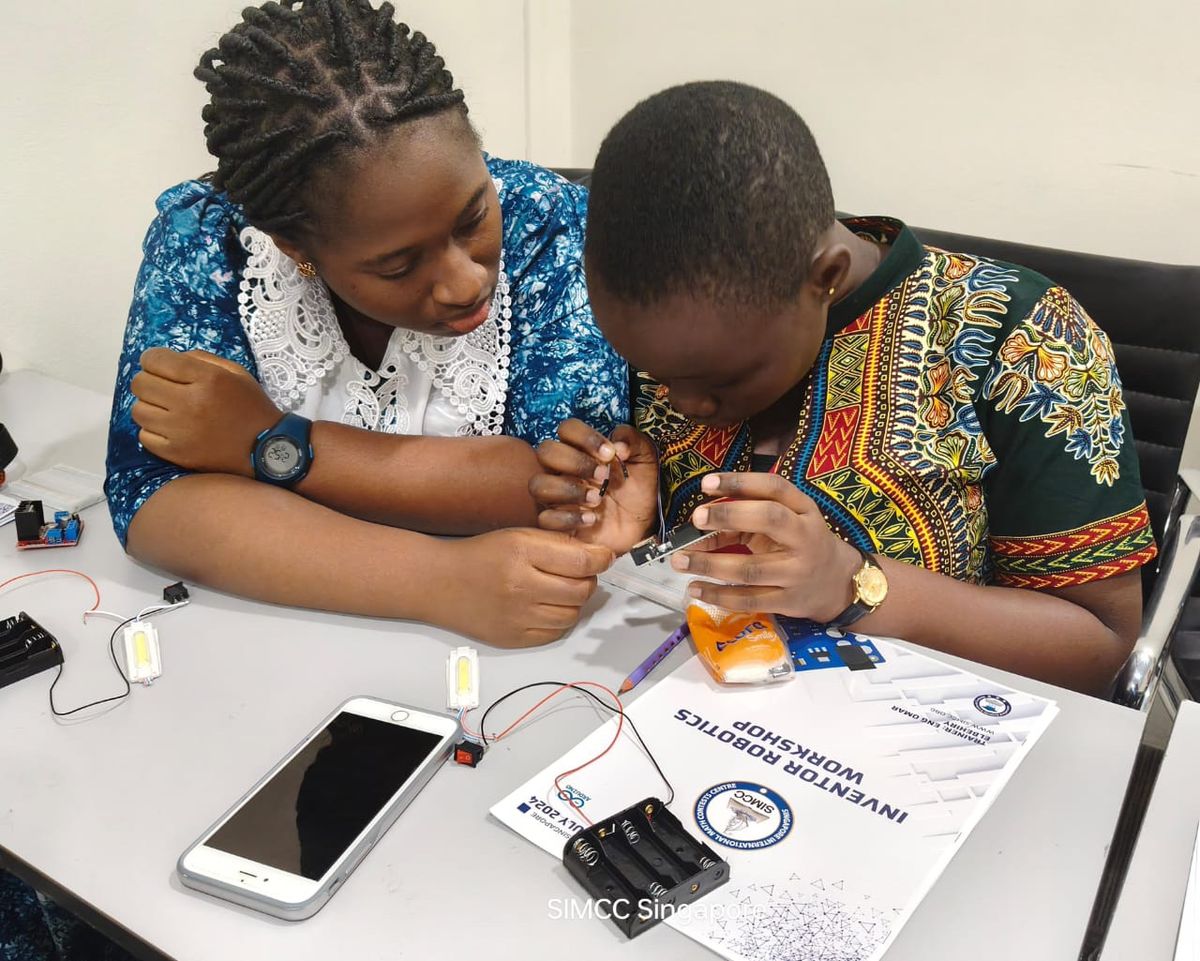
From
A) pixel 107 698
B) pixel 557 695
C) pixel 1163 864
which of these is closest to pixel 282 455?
pixel 107 698

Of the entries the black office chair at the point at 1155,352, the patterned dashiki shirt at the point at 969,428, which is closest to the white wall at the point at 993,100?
the black office chair at the point at 1155,352

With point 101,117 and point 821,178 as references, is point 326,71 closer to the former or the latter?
point 821,178

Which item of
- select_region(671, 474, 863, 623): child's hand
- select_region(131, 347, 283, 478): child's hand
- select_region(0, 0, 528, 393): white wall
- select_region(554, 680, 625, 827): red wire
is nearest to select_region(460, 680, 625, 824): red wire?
select_region(554, 680, 625, 827): red wire

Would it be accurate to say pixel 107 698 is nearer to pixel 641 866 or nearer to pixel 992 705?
pixel 641 866

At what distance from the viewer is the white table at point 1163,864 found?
0.56 meters

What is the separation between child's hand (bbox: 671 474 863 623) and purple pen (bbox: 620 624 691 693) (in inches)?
2.4

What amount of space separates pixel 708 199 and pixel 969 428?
0.40m

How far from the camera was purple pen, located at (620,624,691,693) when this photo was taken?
800mm

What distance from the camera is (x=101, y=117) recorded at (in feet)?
5.32

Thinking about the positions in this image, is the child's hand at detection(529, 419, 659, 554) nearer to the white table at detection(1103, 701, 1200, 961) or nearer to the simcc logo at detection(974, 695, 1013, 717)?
the simcc logo at detection(974, 695, 1013, 717)

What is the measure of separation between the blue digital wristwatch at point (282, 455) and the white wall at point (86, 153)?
0.98m

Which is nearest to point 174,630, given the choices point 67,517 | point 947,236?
point 67,517

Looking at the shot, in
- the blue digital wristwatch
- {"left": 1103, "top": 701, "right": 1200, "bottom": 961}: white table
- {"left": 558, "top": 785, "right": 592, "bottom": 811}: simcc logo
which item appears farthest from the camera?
the blue digital wristwatch

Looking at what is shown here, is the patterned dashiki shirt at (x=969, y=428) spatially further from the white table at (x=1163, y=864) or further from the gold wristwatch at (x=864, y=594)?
the white table at (x=1163, y=864)
